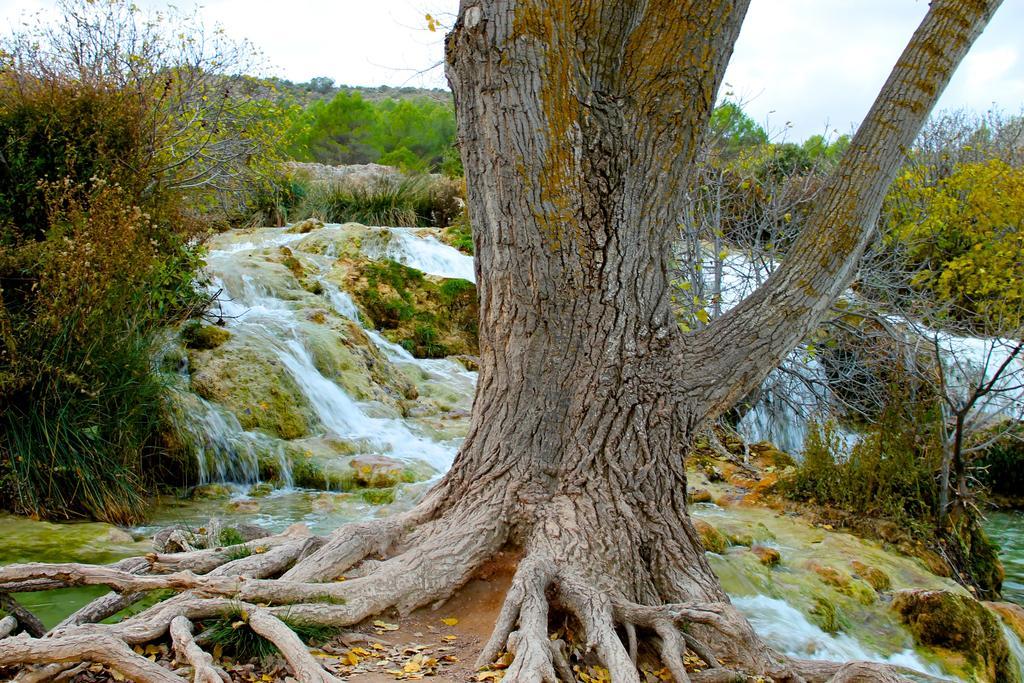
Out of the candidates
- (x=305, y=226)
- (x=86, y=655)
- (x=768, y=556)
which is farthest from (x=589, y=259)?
(x=305, y=226)

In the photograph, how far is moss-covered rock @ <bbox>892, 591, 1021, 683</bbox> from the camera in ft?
17.1

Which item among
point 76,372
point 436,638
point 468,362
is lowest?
point 468,362

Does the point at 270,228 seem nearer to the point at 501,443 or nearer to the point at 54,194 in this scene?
the point at 54,194

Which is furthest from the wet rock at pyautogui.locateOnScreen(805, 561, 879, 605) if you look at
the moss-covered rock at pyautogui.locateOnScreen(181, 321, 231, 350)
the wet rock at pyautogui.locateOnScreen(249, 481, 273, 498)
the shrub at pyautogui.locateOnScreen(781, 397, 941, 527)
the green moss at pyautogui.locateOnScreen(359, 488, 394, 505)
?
the moss-covered rock at pyautogui.locateOnScreen(181, 321, 231, 350)

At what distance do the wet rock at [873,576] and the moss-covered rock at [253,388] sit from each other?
579cm

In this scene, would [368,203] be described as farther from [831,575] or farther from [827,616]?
[827,616]

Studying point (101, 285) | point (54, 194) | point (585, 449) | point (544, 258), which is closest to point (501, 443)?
point (585, 449)

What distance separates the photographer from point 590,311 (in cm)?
401

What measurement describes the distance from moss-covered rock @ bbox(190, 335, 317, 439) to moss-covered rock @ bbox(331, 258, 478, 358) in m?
3.50

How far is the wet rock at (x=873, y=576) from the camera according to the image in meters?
5.93

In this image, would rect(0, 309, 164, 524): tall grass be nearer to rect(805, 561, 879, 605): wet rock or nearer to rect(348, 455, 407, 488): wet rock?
rect(348, 455, 407, 488): wet rock

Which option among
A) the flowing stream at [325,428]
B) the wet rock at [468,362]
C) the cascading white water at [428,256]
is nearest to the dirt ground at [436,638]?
the flowing stream at [325,428]

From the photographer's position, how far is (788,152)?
21.4m

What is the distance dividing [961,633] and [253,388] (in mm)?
7072
